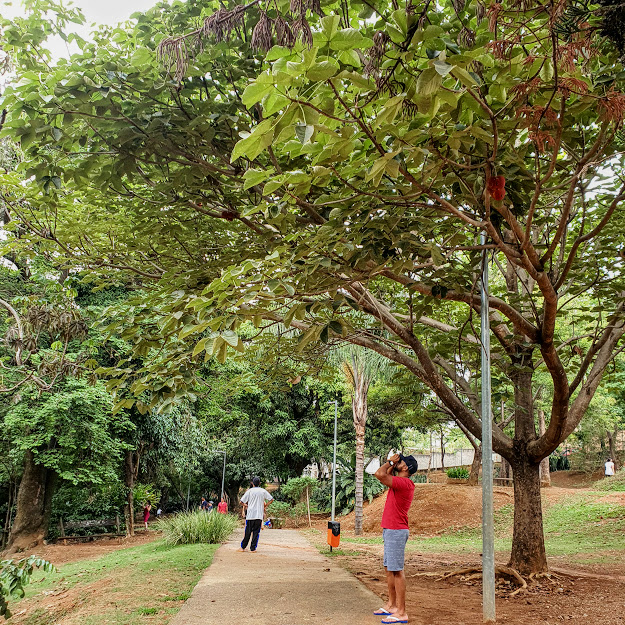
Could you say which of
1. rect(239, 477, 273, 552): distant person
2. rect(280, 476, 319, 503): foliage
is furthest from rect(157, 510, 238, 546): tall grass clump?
rect(280, 476, 319, 503): foliage

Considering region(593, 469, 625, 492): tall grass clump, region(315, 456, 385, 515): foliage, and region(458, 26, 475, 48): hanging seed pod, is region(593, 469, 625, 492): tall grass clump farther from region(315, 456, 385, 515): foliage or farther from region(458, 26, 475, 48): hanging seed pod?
region(458, 26, 475, 48): hanging seed pod

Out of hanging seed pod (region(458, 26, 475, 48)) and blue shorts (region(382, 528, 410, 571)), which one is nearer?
hanging seed pod (region(458, 26, 475, 48))

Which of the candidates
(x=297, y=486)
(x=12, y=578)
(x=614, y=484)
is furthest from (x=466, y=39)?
(x=614, y=484)

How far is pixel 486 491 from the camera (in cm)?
502

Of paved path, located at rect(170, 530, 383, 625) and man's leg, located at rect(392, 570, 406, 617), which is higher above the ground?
man's leg, located at rect(392, 570, 406, 617)

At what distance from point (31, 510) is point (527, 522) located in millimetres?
16998

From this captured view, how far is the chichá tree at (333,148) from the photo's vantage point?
2895 mm

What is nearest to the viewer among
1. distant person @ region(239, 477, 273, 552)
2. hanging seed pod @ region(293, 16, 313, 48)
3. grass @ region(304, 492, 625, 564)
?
hanging seed pod @ region(293, 16, 313, 48)

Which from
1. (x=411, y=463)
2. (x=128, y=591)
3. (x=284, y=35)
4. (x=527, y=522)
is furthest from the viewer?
(x=527, y=522)

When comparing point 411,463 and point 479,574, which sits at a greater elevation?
point 411,463

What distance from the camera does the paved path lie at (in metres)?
5.30

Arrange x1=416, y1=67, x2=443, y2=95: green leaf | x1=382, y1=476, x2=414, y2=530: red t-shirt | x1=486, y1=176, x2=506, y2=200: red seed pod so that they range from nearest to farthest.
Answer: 1. x1=416, y1=67, x2=443, y2=95: green leaf
2. x1=486, y1=176, x2=506, y2=200: red seed pod
3. x1=382, y1=476, x2=414, y2=530: red t-shirt

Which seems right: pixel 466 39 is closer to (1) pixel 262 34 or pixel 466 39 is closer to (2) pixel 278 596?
(1) pixel 262 34

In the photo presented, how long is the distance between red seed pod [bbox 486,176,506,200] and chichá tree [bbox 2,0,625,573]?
1cm
